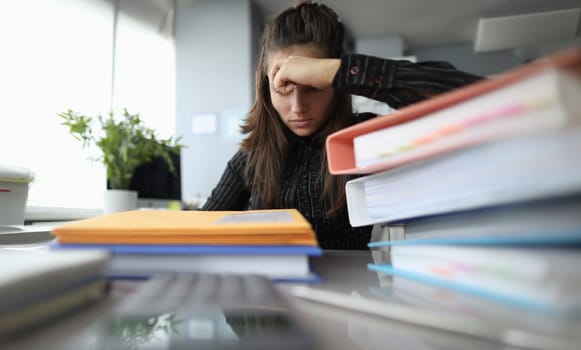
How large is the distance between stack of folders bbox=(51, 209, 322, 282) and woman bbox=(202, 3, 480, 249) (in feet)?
1.51

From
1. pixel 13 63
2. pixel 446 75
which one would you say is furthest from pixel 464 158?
pixel 13 63

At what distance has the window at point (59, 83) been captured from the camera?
4.58 ft

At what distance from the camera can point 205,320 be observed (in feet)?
0.58

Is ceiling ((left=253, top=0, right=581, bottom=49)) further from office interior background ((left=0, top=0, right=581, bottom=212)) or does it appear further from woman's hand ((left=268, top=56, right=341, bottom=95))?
woman's hand ((left=268, top=56, right=341, bottom=95))

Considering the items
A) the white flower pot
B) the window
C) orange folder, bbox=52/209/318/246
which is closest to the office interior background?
the window

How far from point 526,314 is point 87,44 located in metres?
2.33

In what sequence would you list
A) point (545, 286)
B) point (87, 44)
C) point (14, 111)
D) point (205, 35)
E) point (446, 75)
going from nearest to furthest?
point (545, 286)
point (446, 75)
point (14, 111)
point (87, 44)
point (205, 35)

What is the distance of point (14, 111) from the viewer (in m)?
1.37

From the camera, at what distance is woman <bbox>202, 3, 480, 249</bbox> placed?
0.76 meters

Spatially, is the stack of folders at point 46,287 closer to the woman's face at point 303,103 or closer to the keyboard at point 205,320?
the keyboard at point 205,320

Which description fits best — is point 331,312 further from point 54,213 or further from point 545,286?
point 54,213


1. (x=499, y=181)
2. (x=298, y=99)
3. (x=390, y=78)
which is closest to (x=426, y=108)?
(x=499, y=181)

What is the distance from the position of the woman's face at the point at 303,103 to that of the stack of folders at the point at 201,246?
1.73ft

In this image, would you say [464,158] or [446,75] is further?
[446,75]
